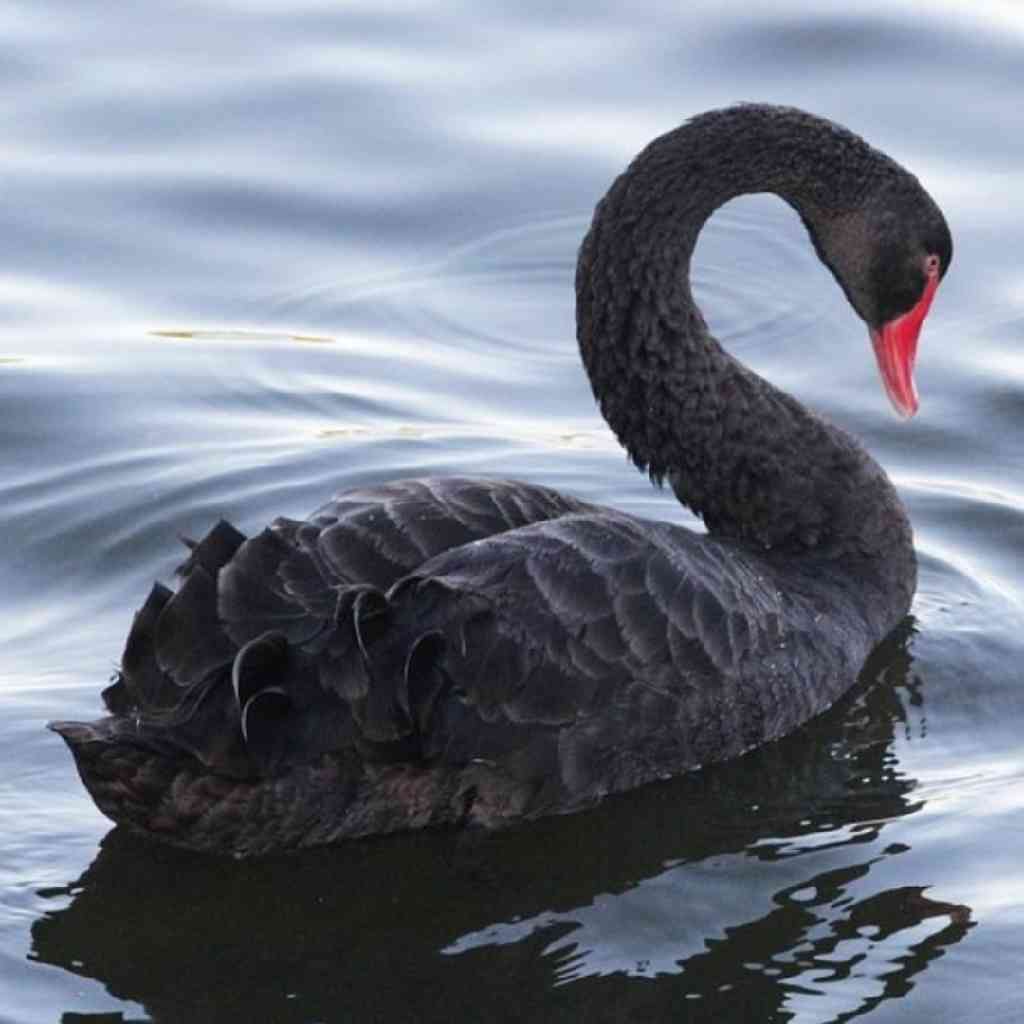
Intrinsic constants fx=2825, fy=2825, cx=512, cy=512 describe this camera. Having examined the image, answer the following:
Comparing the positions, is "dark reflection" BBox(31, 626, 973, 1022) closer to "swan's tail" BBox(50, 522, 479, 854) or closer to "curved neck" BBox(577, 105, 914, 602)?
"swan's tail" BBox(50, 522, 479, 854)

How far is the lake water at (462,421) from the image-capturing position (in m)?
5.63

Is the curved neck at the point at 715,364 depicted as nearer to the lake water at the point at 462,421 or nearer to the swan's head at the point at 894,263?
the swan's head at the point at 894,263

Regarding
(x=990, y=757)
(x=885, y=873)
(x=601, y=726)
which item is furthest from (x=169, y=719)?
(x=990, y=757)

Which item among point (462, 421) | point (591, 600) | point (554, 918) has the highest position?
point (462, 421)

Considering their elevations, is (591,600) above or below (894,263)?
below

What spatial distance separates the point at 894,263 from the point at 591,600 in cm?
154

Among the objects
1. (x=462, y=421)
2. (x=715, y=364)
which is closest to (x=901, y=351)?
(x=715, y=364)

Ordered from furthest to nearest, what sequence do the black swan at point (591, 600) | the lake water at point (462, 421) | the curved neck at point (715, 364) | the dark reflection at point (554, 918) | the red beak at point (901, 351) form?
the red beak at point (901, 351) → the curved neck at point (715, 364) → the black swan at point (591, 600) → the lake water at point (462, 421) → the dark reflection at point (554, 918)

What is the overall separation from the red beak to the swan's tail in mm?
2003

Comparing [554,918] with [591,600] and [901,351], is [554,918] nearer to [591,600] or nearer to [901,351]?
[591,600]

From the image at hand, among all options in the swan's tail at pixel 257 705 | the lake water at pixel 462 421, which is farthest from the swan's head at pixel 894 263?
the swan's tail at pixel 257 705

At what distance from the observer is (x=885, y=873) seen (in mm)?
5949

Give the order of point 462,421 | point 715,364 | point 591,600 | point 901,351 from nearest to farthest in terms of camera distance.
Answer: point 591,600 → point 715,364 → point 901,351 → point 462,421

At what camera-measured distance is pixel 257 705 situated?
5.67 meters
